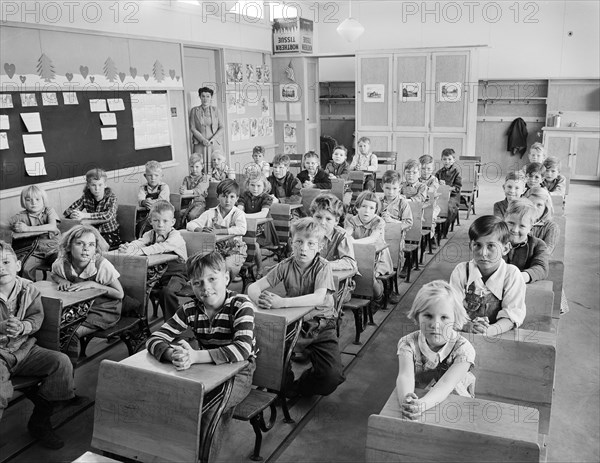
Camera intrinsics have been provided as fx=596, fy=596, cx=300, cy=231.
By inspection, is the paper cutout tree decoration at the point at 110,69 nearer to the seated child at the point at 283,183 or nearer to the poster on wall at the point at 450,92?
the seated child at the point at 283,183

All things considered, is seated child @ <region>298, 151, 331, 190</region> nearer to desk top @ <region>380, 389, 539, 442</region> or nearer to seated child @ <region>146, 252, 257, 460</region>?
seated child @ <region>146, 252, 257, 460</region>

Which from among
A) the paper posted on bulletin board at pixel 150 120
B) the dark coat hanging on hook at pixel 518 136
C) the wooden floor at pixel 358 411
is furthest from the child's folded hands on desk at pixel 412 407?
the dark coat hanging on hook at pixel 518 136

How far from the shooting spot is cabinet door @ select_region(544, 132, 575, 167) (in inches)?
438

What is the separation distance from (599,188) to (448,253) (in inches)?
225

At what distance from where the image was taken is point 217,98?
9.39 meters

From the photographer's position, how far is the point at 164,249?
3910 millimetres

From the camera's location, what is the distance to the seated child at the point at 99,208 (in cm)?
502

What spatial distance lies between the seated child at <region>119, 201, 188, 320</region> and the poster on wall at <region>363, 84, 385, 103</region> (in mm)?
7785

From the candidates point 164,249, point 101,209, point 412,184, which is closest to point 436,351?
point 164,249

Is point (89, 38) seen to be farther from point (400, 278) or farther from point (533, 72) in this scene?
point (533, 72)

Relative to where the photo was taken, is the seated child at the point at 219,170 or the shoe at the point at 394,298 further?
the seated child at the point at 219,170

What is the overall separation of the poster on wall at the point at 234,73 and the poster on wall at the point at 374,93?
252cm

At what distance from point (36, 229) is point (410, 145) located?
7.88 metres

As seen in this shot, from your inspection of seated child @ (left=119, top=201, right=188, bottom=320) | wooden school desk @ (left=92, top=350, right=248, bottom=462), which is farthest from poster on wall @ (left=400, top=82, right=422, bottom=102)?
wooden school desk @ (left=92, top=350, right=248, bottom=462)
